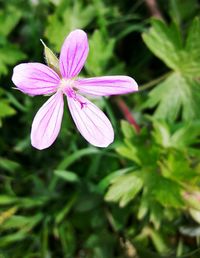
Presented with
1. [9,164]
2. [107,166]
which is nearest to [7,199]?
[9,164]

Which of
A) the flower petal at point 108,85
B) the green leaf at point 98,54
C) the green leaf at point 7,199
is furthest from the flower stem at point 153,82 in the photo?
the green leaf at point 7,199

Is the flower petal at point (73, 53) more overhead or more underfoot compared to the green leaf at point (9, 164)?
more overhead

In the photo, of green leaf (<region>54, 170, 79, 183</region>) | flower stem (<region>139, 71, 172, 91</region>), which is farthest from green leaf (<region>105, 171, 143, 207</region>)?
flower stem (<region>139, 71, 172, 91</region>)

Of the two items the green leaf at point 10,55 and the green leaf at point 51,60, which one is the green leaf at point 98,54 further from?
the green leaf at point 51,60

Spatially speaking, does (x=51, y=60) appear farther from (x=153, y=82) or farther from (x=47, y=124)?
(x=153, y=82)

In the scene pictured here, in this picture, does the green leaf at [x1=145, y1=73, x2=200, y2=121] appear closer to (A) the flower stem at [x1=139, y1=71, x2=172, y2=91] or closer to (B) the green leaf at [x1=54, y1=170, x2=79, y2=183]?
(A) the flower stem at [x1=139, y1=71, x2=172, y2=91]

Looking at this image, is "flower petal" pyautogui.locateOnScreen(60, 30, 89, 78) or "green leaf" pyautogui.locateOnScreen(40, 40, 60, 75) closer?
"flower petal" pyautogui.locateOnScreen(60, 30, 89, 78)

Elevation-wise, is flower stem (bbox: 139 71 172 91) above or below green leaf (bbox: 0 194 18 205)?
above
